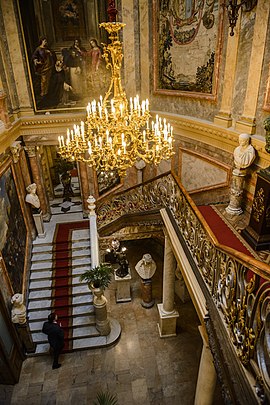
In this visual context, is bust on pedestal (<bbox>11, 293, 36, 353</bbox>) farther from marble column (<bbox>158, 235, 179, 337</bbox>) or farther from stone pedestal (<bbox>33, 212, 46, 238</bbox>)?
marble column (<bbox>158, 235, 179, 337</bbox>)

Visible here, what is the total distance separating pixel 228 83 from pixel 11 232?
5715 mm

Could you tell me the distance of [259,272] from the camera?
86.3 inches

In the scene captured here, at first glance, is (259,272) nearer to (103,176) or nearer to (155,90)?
(155,90)

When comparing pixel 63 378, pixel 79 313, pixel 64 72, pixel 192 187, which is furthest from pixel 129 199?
pixel 63 378

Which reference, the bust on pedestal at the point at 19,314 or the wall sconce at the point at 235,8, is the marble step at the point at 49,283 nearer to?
the bust on pedestal at the point at 19,314

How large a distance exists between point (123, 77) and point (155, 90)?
1072 millimetres

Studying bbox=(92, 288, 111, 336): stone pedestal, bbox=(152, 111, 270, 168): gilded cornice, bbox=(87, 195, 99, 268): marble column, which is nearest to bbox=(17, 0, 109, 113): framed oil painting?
bbox=(152, 111, 270, 168): gilded cornice

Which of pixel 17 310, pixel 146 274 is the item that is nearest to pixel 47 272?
pixel 17 310

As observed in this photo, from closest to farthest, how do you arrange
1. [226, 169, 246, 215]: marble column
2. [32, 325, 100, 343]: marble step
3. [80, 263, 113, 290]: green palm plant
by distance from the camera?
[226, 169, 246, 215]: marble column, [80, 263, 113, 290]: green palm plant, [32, 325, 100, 343]: marble step

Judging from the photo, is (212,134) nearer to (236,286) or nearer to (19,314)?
(236,286)

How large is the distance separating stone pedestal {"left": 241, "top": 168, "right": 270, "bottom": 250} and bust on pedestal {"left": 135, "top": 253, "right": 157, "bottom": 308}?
3.88 m

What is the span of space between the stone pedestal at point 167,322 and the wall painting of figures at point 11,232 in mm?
3611

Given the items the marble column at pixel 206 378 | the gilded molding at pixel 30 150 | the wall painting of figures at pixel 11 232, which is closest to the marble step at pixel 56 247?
the wall painting of figures at pixel 11 232

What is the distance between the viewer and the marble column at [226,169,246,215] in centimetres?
547
